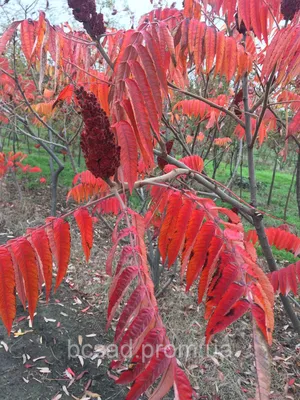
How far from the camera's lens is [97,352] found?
12.9 feet

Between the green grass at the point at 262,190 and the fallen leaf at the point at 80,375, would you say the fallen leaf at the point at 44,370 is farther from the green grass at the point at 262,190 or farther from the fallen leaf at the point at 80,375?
the green grass at the point at 262,190

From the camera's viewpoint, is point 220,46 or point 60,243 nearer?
point 60,243

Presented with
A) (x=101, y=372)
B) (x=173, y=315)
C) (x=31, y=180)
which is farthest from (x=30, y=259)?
(x=31, y=180)

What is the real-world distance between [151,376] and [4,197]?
29.6 ft

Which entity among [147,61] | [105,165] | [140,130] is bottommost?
[105,165]

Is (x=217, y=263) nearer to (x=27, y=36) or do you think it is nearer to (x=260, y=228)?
(x=260, y=228)

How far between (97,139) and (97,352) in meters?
3.46

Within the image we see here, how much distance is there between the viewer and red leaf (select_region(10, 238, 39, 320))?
114 cm

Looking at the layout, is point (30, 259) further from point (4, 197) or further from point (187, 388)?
point (4, 197)

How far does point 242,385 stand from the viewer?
3742mm

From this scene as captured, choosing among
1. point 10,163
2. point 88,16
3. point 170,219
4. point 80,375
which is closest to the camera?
point 170,219

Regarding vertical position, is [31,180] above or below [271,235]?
below

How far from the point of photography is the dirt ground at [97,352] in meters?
3.47

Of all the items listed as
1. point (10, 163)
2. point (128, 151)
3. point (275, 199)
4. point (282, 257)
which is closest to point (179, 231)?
point (128, 151)
